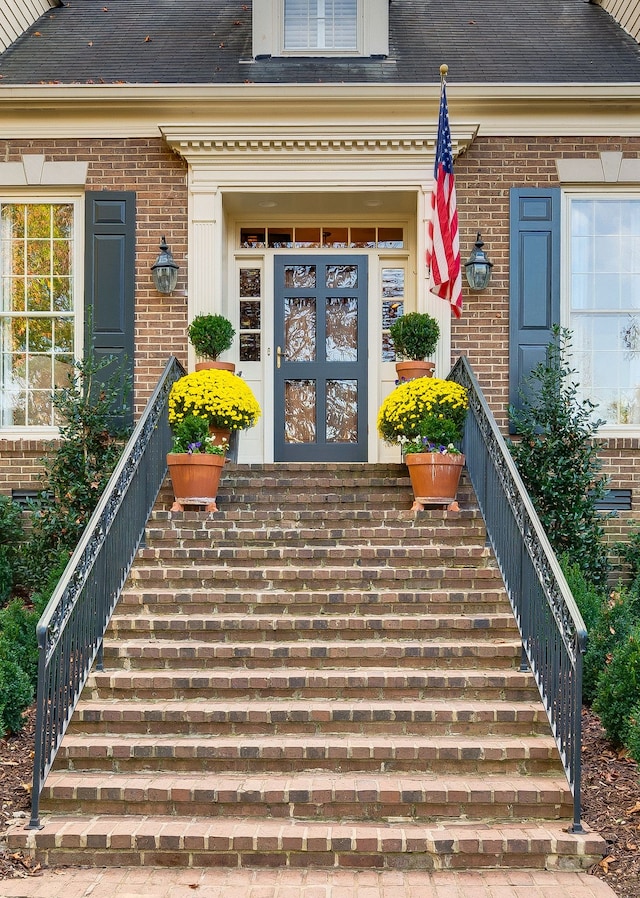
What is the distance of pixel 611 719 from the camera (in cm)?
514

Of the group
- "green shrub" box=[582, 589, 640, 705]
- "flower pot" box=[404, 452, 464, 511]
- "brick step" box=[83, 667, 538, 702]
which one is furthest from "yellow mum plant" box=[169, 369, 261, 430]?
"green shrub" box=[582, 589, 640, 705]

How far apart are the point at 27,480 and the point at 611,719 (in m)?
5.10

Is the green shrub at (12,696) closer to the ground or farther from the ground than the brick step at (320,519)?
closer to the ground

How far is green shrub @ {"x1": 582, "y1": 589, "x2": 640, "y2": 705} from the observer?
18.9ft

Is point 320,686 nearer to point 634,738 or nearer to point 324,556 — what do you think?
point 324,556

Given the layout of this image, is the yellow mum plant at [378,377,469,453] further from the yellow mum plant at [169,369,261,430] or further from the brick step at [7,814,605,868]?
the brick step at [7,814,605,868]

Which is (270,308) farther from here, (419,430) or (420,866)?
(420,866)

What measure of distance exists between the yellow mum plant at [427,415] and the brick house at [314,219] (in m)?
1.07

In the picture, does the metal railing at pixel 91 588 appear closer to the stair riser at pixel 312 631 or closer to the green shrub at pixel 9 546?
the stair riser at pixel 312 631

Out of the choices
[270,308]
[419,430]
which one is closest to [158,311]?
[270,308]

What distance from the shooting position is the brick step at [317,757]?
4.57 metres

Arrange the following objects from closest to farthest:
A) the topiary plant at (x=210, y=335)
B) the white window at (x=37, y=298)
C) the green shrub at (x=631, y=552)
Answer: the green shrub at (x=631, y=552)
the topiary plant at (x=210, y=335)
the white window at (x=37, y=298)

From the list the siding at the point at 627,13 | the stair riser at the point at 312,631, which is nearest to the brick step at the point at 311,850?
the stair riser at the point at 312,631

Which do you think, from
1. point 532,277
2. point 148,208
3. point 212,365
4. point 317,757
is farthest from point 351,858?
point 148,208
